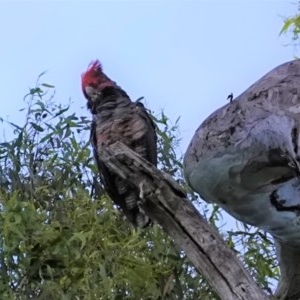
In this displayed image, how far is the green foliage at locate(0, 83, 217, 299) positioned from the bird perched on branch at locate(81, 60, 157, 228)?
212mm

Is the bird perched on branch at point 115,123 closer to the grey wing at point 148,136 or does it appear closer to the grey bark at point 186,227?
the grey wing at point 148,136

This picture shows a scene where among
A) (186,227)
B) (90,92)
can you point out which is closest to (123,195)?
(186,227)

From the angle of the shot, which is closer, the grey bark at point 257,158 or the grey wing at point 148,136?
the grey bark at point 257,158

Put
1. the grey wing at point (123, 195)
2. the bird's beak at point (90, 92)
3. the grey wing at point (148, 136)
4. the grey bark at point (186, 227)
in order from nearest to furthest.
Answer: the grey bark at point (186, 227) → the grey wing at point (123, 195) → the grey wing at point (148, 136) → the bird's beak at point (90, 92)

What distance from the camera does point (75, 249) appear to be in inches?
68.4

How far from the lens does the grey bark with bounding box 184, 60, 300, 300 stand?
3.67ft

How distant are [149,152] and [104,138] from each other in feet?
A: 0.24

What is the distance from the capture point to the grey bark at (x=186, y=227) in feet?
3.67

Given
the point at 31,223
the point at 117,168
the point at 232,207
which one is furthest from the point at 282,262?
the point at 31,223

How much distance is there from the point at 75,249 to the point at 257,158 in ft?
2.23

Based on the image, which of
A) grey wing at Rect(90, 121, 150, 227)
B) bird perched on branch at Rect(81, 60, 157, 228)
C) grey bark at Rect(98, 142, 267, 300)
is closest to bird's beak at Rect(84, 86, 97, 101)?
bird perched on branch at Rect(81, 60, 157, 228)

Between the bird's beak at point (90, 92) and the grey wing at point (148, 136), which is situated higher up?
the bird's beak at point (90, 92)

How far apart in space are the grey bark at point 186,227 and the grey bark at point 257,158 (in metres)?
0.03

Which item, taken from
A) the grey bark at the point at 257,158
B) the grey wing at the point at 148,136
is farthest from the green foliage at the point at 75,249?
the grey bark at the point at 257,158
